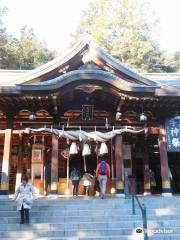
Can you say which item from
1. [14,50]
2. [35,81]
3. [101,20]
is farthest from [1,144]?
[14,50]

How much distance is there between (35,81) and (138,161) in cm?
708

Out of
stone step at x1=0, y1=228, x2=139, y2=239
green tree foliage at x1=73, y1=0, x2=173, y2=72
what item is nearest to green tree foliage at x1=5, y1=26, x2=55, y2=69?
green tree foliage at x1=73, y1=0, x2=173, y2=72

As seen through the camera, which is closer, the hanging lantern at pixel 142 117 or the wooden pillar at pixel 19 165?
the hanging lantern at pixel 142 117

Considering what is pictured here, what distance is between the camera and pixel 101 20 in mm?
36125

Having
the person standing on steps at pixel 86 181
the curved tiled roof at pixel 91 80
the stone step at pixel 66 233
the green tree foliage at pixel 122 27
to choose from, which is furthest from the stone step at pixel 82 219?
the green tree foliage at pixel 122 27

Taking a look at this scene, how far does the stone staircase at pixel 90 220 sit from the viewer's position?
929cm

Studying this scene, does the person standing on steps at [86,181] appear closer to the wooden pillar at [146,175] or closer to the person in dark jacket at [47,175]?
the person in dark jacket at [47,175]

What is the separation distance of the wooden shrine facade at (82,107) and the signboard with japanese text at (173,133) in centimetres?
20

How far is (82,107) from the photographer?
→ 14359 millimetres

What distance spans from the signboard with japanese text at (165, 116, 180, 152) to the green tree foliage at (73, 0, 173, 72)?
71.5 feet

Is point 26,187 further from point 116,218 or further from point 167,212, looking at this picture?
point 167,212

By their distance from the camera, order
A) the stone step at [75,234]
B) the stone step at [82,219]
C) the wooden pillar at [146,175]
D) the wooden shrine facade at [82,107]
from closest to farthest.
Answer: the stone step at [75,234], the stone step at [82,219], the wooden shrine facade at [82,107], the wooden pillar at [146,175]

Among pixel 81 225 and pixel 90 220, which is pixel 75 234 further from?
pixel 90 220

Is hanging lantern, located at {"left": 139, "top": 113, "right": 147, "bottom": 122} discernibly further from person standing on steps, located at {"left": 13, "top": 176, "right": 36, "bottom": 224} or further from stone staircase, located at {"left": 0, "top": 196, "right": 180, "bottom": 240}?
person standing on steps, located at {"left": 13, "top": 176, "right": 36, "bottom": 224}
